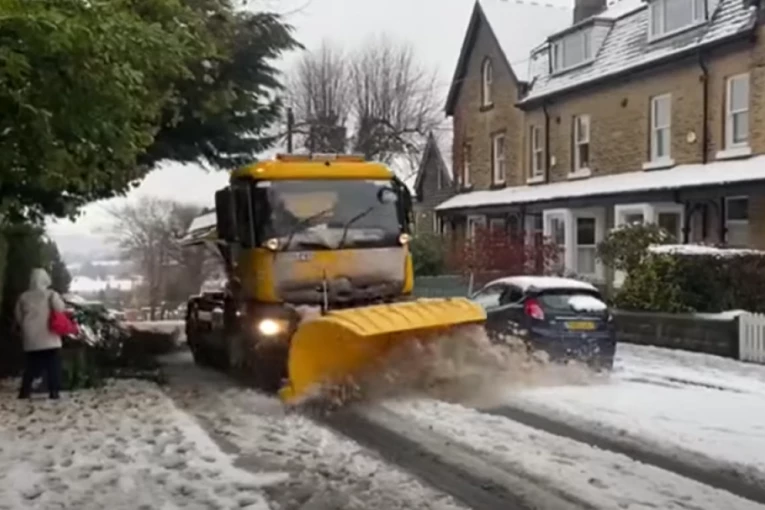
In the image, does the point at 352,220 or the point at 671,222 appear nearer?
the point at 352,220

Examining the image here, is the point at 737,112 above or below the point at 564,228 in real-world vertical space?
above

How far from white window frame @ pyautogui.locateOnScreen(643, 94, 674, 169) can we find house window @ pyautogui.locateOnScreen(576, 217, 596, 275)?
123 inches

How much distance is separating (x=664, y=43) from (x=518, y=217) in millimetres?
8276

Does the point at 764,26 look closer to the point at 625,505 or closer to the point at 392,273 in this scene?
the point at 392,273

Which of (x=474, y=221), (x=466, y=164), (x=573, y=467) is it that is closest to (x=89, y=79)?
(x=573, y=467)

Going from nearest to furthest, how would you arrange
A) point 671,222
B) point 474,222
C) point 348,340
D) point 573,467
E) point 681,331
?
point 573,467, point 348,340, point 681,331, point 671,222, point 474,222

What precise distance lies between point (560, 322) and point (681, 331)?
4469 millimetres

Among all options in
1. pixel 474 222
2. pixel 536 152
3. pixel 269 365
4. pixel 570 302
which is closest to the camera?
pixel 269 365

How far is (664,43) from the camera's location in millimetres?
28062

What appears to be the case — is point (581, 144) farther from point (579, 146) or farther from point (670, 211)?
point (670, 211)

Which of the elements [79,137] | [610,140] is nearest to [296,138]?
[610,140]

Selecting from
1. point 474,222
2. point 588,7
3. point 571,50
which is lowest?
point 474,222

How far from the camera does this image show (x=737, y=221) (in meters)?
24.5

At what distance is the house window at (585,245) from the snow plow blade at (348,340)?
17965 mm
